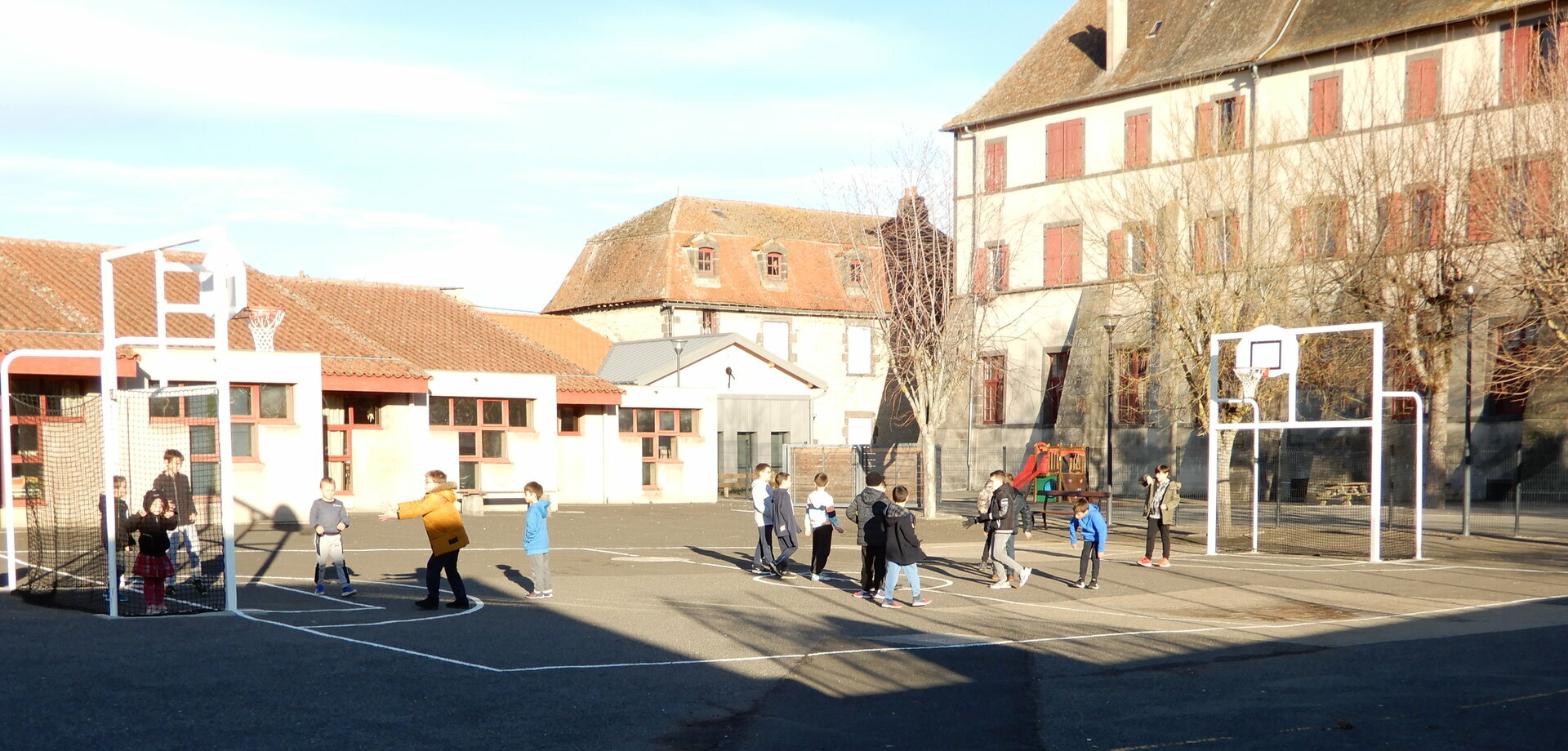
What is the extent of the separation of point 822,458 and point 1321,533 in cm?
1413

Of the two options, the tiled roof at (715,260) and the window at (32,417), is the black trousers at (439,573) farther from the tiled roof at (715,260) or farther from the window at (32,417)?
the tiled roof at (715,260)

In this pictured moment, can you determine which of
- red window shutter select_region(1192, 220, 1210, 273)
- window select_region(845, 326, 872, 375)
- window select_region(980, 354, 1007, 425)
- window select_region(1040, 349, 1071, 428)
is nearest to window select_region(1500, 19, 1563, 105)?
red window shutter select_region(1192, 220, 1210, 273)

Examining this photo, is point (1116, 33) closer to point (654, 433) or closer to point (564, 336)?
point (654, 433)

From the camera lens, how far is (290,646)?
11.6m

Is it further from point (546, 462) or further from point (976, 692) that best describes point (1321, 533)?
point (546, 462)

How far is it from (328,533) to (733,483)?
85.0 feet

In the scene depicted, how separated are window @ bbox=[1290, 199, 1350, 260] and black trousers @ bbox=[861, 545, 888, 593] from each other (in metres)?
16.4

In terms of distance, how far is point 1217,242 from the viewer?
27.7 meters

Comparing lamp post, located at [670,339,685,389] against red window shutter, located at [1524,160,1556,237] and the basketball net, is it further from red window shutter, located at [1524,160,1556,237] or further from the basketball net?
red window shutter, located at [1524,160,1556,237]

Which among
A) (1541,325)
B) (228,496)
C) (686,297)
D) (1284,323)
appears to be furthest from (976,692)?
(686,297)

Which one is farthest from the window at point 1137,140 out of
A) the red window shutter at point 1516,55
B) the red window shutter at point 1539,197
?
the red window shutter at point 1539,197

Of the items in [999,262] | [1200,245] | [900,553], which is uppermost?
[999,262]

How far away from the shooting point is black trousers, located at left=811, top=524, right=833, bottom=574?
1775 cm

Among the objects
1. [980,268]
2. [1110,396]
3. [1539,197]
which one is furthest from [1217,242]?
[980,268]
